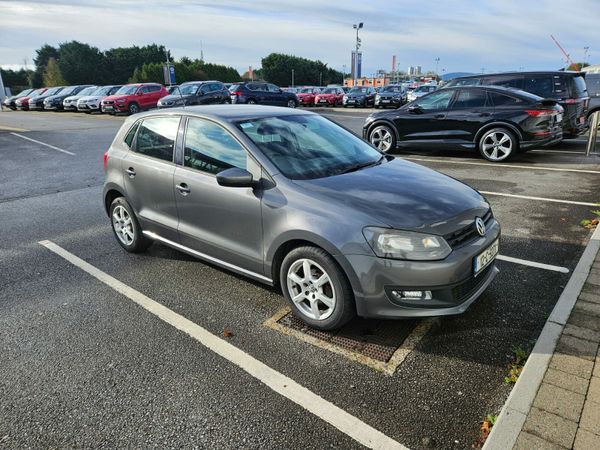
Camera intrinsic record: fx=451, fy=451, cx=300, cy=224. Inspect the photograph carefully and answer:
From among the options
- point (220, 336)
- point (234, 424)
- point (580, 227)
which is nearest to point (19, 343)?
point (220, 336)

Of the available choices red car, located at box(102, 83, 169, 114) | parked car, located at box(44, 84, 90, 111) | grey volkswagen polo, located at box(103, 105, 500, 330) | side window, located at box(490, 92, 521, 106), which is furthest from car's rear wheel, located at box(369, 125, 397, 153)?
parked car, located at box(44, 84, 90, 111)

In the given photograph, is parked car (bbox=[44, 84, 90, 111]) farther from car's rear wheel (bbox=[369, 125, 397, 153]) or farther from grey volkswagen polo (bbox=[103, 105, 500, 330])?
grey volkswagen polo (bbox=[103, 105, 500, 330])

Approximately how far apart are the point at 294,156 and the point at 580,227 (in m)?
3.92

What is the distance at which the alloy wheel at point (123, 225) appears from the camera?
4.93m

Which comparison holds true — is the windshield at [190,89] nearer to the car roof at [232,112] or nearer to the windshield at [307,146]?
the car roof at [232,112]

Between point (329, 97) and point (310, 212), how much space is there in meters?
30.9

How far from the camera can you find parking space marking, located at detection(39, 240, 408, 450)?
239 centimetres

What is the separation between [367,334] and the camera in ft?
10.9

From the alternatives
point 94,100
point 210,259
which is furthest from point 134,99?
point 210,259

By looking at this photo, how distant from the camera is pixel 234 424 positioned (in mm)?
2475

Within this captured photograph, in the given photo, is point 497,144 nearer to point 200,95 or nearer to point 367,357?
point 367,357

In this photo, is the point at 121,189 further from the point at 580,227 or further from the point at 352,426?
the point at 580,227

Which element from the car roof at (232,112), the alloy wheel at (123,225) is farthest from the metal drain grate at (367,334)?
the alloy wheel at (123,225)

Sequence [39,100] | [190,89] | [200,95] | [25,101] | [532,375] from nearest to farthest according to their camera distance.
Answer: [532,375] → [200,95] → [190,89] → [39,100] → [25,101]
